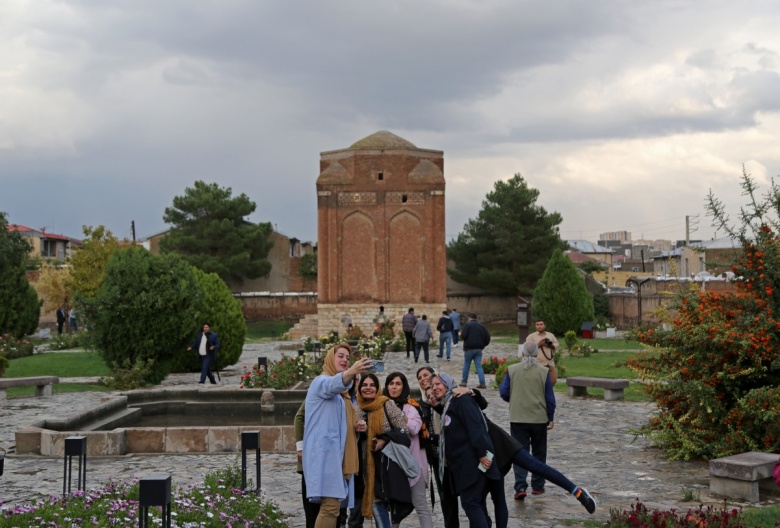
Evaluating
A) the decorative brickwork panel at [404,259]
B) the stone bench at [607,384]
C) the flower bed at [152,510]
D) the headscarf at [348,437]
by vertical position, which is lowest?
the flower bed at [152,510]

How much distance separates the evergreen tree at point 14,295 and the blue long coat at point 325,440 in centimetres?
2782

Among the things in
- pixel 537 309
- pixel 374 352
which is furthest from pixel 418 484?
pixel 537 309

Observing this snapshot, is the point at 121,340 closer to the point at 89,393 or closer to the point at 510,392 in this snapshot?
the point at 89,393

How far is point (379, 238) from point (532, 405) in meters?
29.9

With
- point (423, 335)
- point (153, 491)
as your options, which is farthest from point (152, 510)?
point (423, 335)

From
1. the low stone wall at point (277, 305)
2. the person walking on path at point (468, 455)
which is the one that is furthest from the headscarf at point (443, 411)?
the low stone wall at point (277, 305)

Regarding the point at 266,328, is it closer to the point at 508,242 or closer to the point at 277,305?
the point at 277,305

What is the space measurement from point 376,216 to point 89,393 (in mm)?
22424

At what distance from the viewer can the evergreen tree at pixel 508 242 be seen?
44188mm

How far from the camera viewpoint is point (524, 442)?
8.09m

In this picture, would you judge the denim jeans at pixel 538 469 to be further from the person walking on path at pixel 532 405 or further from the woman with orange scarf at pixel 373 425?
the person walking on path at pixel 532 405

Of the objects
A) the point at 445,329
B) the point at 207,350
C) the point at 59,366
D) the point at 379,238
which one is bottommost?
the point at 59,366

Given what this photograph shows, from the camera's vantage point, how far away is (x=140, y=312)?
675 inches

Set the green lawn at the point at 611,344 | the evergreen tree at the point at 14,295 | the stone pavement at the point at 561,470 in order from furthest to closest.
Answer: the evergreen tree at the point at 14,295 < the green lawn at the point at 611,344 < the stone pavement at the point at 561,470
